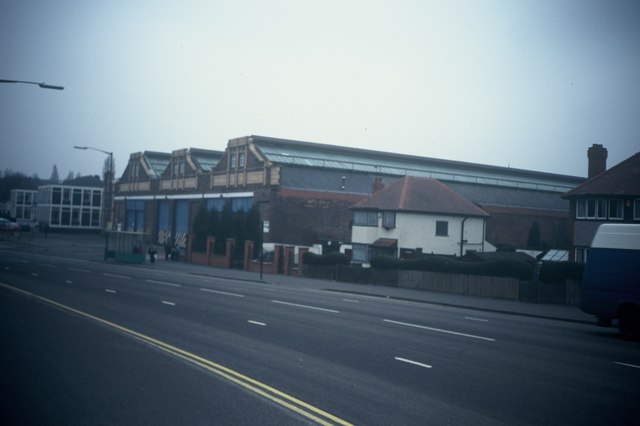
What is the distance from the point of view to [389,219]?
1789 inches

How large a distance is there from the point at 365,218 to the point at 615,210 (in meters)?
17.7

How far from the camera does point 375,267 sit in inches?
1457

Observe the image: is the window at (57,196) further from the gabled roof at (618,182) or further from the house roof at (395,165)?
the gabled roof at (618,182)

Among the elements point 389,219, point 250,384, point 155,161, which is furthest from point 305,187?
point 250,384

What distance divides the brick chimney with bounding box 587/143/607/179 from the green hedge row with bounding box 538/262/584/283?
709 inches

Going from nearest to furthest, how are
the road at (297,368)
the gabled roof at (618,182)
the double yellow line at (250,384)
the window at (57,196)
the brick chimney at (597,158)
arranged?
the double yellow line at (250,384) < the road at (297,368) < the gabled roof at (618,182) < the brick chimney at (597,158) < the window at (57,196)

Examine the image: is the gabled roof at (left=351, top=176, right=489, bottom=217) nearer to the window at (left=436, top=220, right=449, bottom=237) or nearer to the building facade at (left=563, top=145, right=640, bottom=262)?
the window at (left=436, top=220, right=449, bottom=237)

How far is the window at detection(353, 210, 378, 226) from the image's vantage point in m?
46.5

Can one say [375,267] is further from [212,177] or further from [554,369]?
[212,177]

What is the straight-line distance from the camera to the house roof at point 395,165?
6003 centimetres

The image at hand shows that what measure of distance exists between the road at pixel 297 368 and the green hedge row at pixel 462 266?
33.7ft

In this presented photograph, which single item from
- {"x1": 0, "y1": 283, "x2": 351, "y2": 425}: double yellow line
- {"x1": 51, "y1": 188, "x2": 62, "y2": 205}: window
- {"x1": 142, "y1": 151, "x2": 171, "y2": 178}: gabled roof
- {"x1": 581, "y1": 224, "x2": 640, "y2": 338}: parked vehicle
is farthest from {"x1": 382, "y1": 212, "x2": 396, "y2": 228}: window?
{"x1": 51, "y1": 188, "x2": 62, "y2": 205}: window

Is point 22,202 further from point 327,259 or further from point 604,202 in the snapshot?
point 604,202

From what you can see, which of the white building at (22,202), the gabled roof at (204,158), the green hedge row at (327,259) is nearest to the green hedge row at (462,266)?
the green hedge row at (327,259)
